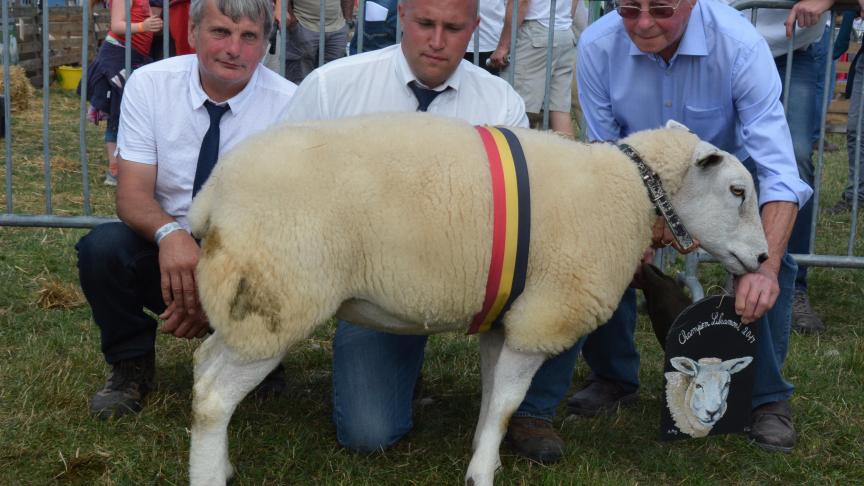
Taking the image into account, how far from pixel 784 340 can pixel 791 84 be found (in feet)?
5.07

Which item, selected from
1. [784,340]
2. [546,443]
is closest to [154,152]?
[546,443]

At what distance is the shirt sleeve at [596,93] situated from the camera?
12.2 ft

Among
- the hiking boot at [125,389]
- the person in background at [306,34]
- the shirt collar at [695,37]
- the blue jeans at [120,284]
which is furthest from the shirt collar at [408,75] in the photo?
the person in background at [306,34]

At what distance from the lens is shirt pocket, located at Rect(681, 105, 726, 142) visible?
3576 millimetres

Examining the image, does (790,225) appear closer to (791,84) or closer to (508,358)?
(508,358)

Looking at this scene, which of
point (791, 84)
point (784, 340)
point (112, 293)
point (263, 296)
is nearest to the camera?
point (263, 296)

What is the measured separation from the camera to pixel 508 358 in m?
2.94

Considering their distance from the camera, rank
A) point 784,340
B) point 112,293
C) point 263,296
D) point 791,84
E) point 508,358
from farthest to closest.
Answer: point 791,84 < point 784,340 < point 112,293 < point 508,358 < point 263,296

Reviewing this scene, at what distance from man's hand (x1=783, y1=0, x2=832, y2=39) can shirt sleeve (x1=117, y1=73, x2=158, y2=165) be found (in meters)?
2.87

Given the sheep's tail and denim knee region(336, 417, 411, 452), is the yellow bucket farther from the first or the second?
the sheep's tail

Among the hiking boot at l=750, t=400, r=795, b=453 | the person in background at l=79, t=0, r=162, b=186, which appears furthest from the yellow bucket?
the hiking boot at l=750, t=400, r=795, b=453

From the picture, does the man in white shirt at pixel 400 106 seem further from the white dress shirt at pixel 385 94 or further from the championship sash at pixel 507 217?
the championship sash at pixel 507 217

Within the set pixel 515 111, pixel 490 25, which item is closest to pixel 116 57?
pixel 490 25

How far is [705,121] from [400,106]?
1.11m
